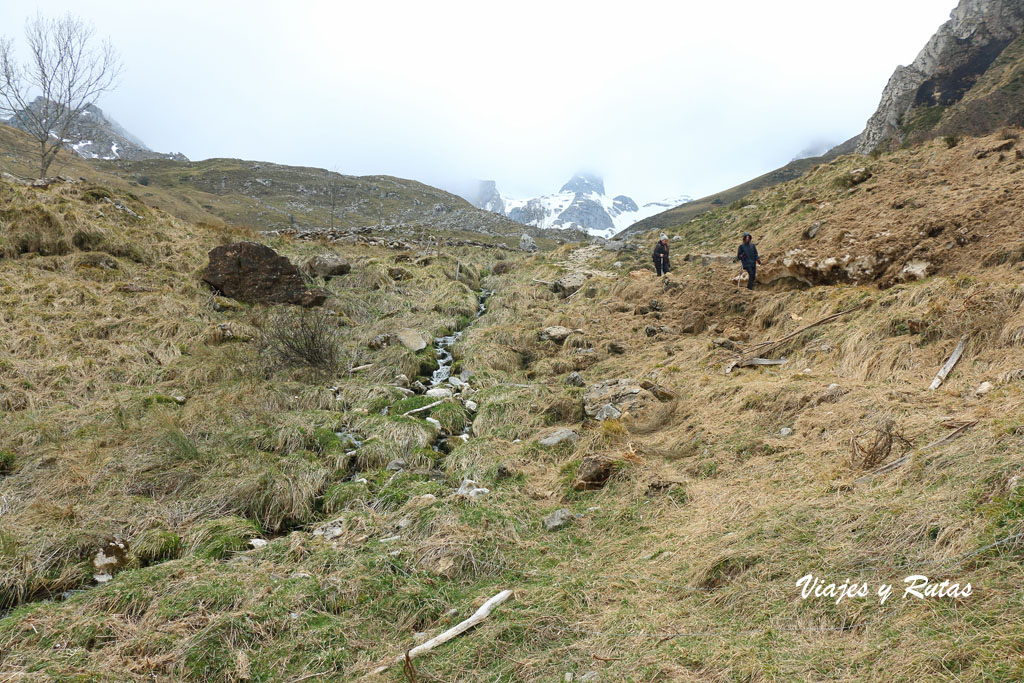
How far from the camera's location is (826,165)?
19.1 m

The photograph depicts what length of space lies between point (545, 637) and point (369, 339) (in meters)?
9.97

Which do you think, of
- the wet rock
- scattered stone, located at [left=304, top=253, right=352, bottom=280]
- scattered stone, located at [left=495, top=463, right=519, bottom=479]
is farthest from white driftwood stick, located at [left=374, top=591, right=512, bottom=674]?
scattered stone, located at [left=304, top=253, right=352, bottom=280]

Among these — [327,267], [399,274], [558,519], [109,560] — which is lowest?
[558,519]

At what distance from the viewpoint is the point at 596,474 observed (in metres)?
5.40

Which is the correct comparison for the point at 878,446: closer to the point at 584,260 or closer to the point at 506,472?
the point at 506,472

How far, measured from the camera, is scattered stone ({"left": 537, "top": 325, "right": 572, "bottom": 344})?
12.0 meters

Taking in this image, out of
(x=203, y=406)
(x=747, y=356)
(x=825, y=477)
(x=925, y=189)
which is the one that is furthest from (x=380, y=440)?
(x=925, y=189)

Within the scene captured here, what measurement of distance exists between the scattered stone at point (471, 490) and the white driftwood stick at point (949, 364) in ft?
16.0

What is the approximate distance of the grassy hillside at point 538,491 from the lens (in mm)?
2697

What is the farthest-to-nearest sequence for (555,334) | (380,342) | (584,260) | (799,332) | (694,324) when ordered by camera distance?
(584,260) < (555,334) < (380,342) < (694,324) < (799,332)

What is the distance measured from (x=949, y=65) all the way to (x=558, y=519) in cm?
4555

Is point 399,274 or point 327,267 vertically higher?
point 327,267

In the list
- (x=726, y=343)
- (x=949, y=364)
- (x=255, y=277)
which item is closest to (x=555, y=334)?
(x=726, y=343)

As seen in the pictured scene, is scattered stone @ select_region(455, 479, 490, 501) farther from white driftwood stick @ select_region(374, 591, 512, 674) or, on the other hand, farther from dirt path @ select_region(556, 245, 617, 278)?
dirt path @ select_region(556, 245, 617, 278)
